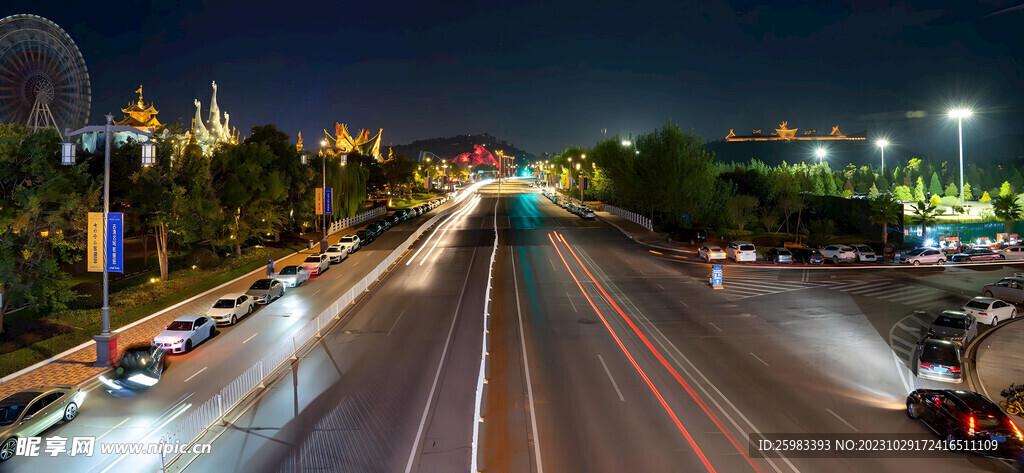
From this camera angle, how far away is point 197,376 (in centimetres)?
1994

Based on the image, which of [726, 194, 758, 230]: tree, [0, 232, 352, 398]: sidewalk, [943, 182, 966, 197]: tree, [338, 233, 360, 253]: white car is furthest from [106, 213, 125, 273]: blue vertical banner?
[943, 182, 966, 197]: tree

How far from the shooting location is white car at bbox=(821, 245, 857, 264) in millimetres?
45406

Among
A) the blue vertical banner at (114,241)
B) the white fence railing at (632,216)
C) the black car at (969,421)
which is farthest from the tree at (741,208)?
the blue vertical banner at (114,241)

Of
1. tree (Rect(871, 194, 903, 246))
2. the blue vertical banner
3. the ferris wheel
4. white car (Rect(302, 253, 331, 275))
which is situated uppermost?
the ferris wheel

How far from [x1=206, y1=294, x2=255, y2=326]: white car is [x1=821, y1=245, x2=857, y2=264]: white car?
4137 centimetres

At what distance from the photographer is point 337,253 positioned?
46.0 m

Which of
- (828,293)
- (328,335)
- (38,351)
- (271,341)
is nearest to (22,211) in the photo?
(38,351)

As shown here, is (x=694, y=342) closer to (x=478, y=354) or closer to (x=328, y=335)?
(x=478, y=354)

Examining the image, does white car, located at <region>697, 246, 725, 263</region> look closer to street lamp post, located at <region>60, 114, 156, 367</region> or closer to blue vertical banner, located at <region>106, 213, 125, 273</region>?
street lamp post, located at <region>60, 114, 156, 367</region>

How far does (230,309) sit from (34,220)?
8.51 meters

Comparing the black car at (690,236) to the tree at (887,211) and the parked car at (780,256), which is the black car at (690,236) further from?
the tree at (887,211)

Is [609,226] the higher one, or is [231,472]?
[609,226]

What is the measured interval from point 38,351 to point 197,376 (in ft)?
25.9

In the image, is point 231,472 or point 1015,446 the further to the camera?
point 1015,446
